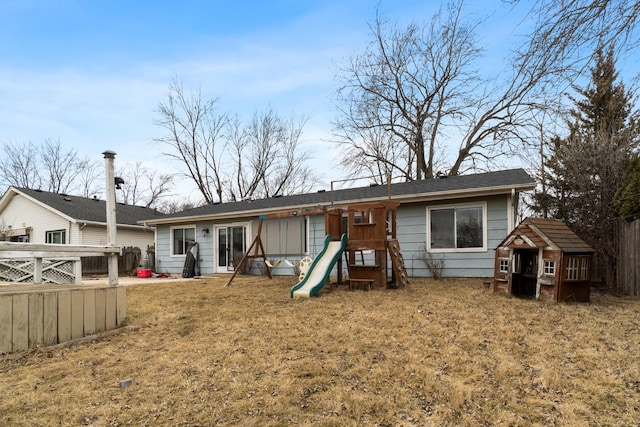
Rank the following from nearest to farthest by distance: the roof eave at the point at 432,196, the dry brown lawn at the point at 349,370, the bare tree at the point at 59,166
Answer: the dry brown lawn at the point at 349,370 → the roof eave at the point at 432,196 → the bare tree at the point at 59,166

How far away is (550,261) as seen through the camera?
20.3 ft

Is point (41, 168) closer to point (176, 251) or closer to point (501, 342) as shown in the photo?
point (176, 251)

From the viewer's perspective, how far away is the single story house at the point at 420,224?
920 cm

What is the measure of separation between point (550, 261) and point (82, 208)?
64.9ft

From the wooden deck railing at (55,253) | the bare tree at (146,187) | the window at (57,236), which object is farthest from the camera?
the bare tree at (146,187)

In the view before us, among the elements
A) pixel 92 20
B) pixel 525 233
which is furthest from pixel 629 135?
pixel 92 20

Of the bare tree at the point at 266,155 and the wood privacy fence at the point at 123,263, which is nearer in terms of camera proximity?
the wood privacy fence at the point at 123,263

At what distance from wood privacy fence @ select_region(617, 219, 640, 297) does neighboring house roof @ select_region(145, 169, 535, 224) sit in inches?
74.7

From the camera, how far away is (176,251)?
15281 mm

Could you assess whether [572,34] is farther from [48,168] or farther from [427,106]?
[48,168]

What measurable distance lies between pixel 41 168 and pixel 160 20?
25.8 m

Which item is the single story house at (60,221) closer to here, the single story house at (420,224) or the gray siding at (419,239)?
the single story house at (420,224)

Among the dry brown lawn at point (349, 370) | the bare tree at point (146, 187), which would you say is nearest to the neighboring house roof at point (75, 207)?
the bare tree at point (146, 187)

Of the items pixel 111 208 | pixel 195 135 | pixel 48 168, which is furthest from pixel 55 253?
pixel 48 168
